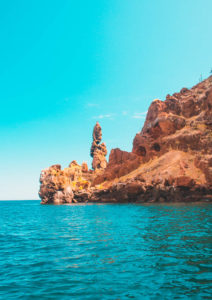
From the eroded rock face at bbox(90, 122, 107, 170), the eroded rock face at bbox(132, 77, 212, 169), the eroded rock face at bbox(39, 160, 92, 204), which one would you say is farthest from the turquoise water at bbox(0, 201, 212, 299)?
the eroded rock face at bbox(90, 122, 107, 170)

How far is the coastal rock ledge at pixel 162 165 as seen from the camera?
208ft

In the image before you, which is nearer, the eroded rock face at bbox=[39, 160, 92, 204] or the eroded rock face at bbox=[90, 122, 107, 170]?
the eroded rock face at bbox=[39, 160, 92, 204]

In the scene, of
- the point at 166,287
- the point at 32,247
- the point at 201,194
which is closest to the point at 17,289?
the point at 166,287

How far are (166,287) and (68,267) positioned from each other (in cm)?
491

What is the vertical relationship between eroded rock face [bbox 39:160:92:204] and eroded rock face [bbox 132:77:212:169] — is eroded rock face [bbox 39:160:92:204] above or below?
below

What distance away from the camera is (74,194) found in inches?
3701

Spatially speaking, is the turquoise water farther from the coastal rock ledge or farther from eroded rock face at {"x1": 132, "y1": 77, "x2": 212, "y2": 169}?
eroded rock face at {"x1": 132, "y1": 77, "x2": 212, "y2": 169}

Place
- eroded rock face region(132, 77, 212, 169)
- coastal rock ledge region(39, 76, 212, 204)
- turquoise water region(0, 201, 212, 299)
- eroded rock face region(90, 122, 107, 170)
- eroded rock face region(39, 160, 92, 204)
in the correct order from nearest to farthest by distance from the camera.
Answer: turquoise water region(0, 201, 212, 299), coastal rock ledge region(39, 76, 212, 204), eroded rock face region(132, 77, 212, 169), eroded rock face region(39, 160, 92, 204), eroded rock face region(90, 122, 107, 170)

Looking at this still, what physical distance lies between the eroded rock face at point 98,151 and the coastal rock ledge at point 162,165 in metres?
39.1

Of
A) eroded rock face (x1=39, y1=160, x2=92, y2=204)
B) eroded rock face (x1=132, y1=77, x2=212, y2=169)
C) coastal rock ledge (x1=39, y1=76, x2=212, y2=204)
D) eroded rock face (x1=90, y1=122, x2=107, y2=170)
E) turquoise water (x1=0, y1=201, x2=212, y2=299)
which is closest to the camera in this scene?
turquoise water (x1=0, y1=201, x2=212, y2=299)

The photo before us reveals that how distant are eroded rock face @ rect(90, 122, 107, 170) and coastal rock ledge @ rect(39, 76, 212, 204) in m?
39.1

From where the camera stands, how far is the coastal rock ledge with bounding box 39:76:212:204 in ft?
208

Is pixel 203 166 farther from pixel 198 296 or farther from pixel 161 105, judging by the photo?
pixel 198 296

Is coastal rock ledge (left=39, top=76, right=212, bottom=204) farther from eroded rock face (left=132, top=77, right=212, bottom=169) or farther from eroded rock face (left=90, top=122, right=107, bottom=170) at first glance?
eroded rock face (left=90, top=122, right=107, bottom=170)
